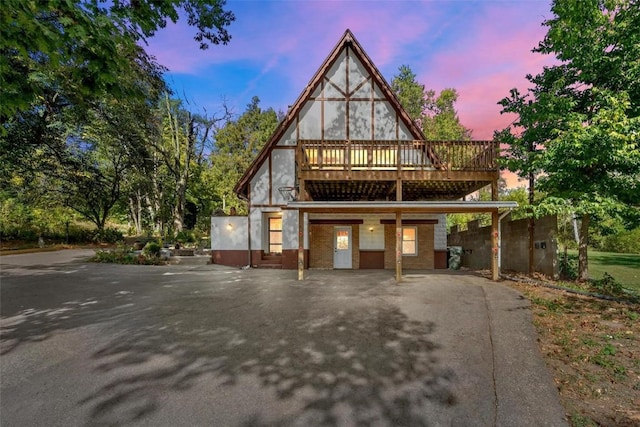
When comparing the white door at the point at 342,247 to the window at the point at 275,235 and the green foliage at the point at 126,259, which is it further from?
the green foliage at the point at 126,259

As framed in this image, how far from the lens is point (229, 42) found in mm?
9297

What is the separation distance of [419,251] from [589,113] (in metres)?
7.83

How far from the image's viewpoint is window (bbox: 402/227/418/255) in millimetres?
14344

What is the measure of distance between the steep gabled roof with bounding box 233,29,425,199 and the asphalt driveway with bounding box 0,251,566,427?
7.58 m

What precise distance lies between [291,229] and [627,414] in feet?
38.0

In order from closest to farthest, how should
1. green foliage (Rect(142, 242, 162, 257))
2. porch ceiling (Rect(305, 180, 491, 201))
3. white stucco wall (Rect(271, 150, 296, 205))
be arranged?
porch ceiling (Rect(305, 180, 491, 201)) → white stucco wall (Rect(271, 150, 296, 205)) → green foliage (Rect(142, 242, 162, 257))

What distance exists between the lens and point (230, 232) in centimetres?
1462

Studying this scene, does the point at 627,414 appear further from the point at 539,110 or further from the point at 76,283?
the point at 76,283

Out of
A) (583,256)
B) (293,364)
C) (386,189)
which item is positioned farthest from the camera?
(386,189)

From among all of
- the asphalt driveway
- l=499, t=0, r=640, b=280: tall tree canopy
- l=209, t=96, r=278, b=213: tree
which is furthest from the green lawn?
l=209, t=96, r=278, b=213: tree

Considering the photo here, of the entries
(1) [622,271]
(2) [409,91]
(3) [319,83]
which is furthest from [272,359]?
(2) [409,91]

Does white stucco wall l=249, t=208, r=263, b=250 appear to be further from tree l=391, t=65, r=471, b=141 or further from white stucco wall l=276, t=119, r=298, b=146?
tree l=391, t=65, r=471, b=141

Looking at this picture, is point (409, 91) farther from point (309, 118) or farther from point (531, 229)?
point (531, 229)

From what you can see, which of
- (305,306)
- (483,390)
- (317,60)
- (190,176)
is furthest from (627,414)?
(190,176)
